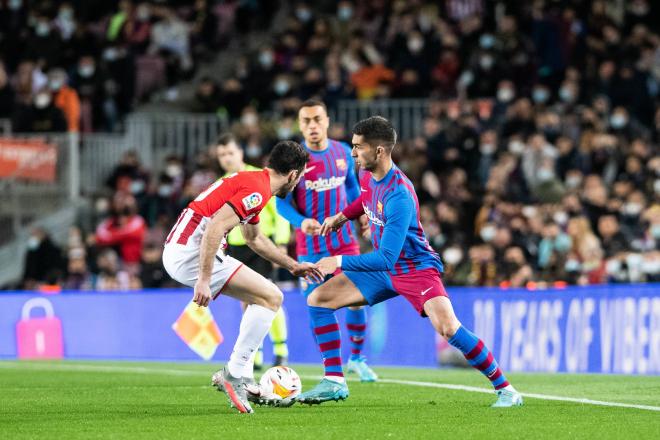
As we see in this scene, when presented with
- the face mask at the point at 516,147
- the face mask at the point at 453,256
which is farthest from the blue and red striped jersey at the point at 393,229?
the face mask at the point at 516,147

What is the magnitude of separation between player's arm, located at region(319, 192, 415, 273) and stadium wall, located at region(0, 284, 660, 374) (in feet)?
19.6

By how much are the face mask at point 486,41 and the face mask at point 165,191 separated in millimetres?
5937

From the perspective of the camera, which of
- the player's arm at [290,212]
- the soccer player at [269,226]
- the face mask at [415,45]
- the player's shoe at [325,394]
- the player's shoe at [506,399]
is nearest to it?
the player's shoe at [506,399]

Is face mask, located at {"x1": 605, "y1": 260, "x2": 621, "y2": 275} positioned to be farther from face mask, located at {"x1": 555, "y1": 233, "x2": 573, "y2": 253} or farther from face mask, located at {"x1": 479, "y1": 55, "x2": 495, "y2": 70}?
face mask, located at {"x1": 479, "y1": 55, "x2": 495, "y2": 70}

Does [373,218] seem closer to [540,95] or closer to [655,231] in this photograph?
[655,231]

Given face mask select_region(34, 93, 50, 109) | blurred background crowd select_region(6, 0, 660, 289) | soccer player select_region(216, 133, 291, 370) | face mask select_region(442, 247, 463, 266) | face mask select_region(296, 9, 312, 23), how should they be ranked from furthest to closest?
face mask select_region(296, 9, 312, 23)
face mask select_region(34, 93, 50, 109)
face mask select_region(442, 247, 463, 266)
blurred background crowd select_region(6, 0, 660, 289)
soccer player select_region(216, 133, 291, 370)

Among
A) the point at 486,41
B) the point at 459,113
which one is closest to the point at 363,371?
the point at 459,113

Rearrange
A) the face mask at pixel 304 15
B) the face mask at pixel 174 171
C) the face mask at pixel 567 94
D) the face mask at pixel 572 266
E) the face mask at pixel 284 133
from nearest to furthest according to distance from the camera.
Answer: the face mask at pixel 572 266, the face mask at pixel 567 94, the face mask at pixel 284 133, the face mask at pixel 174 171, the face mask at pixel 304 15

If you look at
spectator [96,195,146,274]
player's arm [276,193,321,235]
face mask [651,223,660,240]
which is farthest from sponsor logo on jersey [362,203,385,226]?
spectator [96,195,146,274]

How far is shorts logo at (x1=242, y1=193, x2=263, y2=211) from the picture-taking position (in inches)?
396

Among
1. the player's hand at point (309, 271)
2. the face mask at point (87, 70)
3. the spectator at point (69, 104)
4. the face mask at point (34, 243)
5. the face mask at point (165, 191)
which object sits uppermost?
the face mask at point (87, 70)

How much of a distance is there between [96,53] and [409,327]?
1188 centimetres

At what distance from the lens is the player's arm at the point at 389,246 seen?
10.2 m

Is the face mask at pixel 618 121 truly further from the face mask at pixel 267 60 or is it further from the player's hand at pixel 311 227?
the player's hand at pixel 311 227
